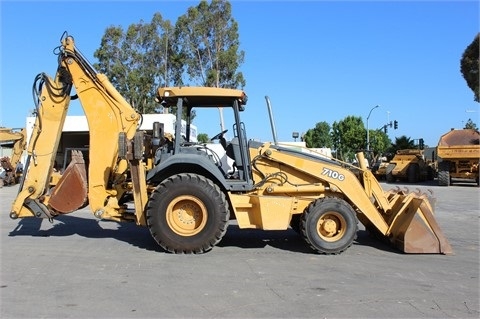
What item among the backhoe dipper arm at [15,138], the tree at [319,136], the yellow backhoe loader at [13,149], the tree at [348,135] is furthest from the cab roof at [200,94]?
the tree at [319,136]

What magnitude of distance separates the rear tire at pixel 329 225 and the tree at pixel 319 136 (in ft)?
235

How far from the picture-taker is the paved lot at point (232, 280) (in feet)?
16.5

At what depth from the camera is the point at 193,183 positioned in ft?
25.3

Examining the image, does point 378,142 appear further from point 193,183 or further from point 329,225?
point 193,183

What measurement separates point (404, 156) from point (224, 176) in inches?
1033

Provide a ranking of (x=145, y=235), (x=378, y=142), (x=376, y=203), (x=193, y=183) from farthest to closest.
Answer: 1. (x=378, y=142)
2. (x=145, y=235)
3. (x=376, y=203)
4. (x=193, y=183)

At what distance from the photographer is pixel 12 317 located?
4746 mm

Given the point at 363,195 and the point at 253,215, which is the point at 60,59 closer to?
the point at 253,215

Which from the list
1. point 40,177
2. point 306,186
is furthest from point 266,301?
point 40,177

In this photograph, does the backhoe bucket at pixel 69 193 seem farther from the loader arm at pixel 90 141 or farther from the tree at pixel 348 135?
the tree at pixel 348 135

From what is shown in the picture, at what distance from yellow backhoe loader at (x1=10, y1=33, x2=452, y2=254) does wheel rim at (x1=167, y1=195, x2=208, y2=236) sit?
0.05 ft

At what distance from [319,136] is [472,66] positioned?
156 ft

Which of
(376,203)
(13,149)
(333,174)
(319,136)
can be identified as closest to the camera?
(333,174)

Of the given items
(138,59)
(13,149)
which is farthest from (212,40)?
(13,149)
